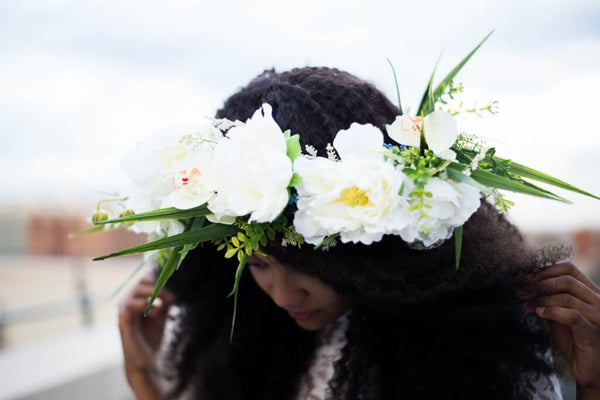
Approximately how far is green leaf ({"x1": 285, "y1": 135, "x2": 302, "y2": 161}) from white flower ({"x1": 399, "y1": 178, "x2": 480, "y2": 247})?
0.60 feet

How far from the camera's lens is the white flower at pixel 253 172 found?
87 centimetres

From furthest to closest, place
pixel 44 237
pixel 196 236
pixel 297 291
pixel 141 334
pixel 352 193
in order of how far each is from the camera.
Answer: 1. pixel 44 237
2. pixel 141 334
3. pixel 297 291
4. pixel 196 236
5. pixel 352 193

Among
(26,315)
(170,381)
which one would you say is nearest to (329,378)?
(170,381)

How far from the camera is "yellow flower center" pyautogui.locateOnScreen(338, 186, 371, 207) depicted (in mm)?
855

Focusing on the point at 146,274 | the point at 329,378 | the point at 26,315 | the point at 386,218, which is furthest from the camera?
the point at 26,315

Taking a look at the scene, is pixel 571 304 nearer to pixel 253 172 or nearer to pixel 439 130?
pixel 439 130

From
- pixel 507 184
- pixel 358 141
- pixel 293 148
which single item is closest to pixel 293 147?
pixel 293 148

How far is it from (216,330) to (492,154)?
1.00 meters

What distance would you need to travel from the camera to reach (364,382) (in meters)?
1.29

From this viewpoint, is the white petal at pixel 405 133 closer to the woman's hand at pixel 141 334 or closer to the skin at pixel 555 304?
the skin at pixel 555 304

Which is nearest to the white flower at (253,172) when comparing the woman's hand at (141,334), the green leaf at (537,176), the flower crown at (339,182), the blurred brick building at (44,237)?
the flower crown at (339,182)

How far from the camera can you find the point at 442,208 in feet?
2.84

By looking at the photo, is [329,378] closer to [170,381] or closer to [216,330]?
[216,330]

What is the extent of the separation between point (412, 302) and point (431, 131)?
35 centimetres
